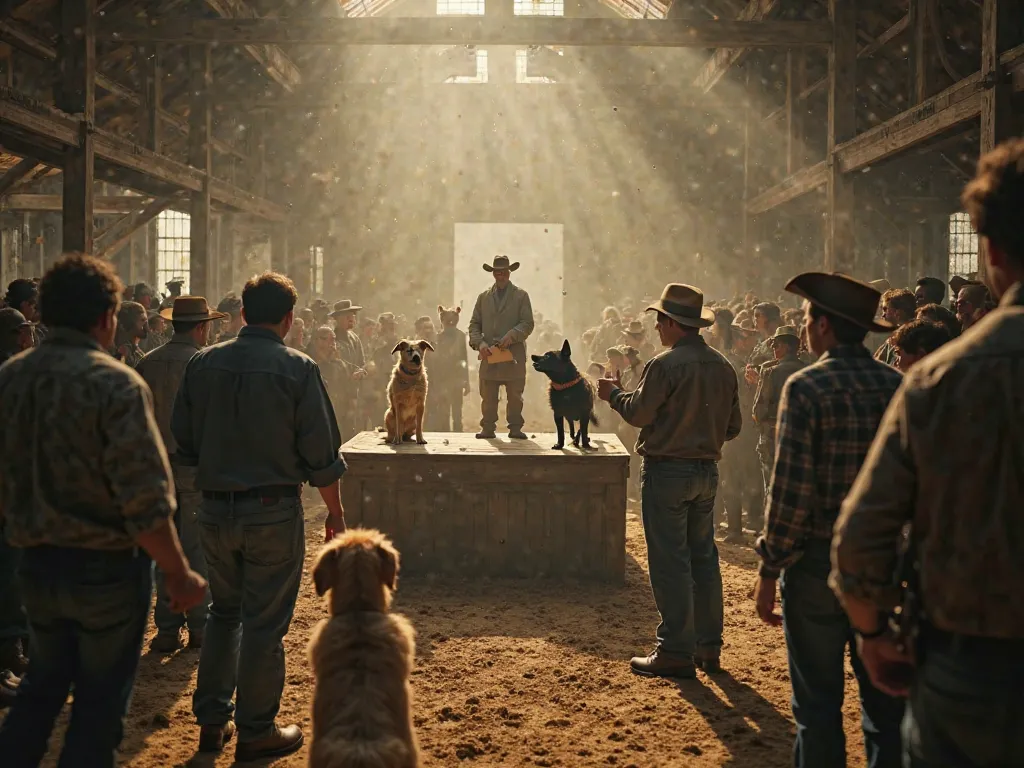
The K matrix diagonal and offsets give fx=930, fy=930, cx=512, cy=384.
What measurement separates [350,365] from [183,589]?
31.7 ft

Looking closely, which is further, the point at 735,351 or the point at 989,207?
the point at 735,351

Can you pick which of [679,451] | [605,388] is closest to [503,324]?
[605,388]

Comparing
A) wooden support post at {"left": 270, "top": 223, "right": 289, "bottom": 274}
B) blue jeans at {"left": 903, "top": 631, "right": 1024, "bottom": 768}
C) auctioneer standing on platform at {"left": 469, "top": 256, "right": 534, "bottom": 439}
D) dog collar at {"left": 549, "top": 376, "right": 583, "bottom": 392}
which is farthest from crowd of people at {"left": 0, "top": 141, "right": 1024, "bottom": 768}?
wooden support post at {"left": 270, "top": 223, "right": 289, "bottom": 274}

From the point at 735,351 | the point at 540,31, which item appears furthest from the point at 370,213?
the point at 735,351

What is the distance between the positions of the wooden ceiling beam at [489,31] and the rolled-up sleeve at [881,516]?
12.5 meters

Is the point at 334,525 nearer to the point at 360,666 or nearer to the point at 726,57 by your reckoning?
the point at 360,666

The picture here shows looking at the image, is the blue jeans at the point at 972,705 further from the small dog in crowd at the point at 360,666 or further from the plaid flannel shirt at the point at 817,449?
the small dog in crowd at the point at 360,666

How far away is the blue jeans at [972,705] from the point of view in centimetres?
193

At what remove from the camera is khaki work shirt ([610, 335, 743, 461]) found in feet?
17.9

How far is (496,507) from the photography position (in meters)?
7.80

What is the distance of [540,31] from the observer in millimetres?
13680

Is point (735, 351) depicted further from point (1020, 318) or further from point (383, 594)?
point (1020, 318)

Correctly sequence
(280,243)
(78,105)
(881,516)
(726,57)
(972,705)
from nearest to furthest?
(972,705)
(881,516)
(78,105)
(726,57)
(280,243)

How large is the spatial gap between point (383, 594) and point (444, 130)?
69.8ft
